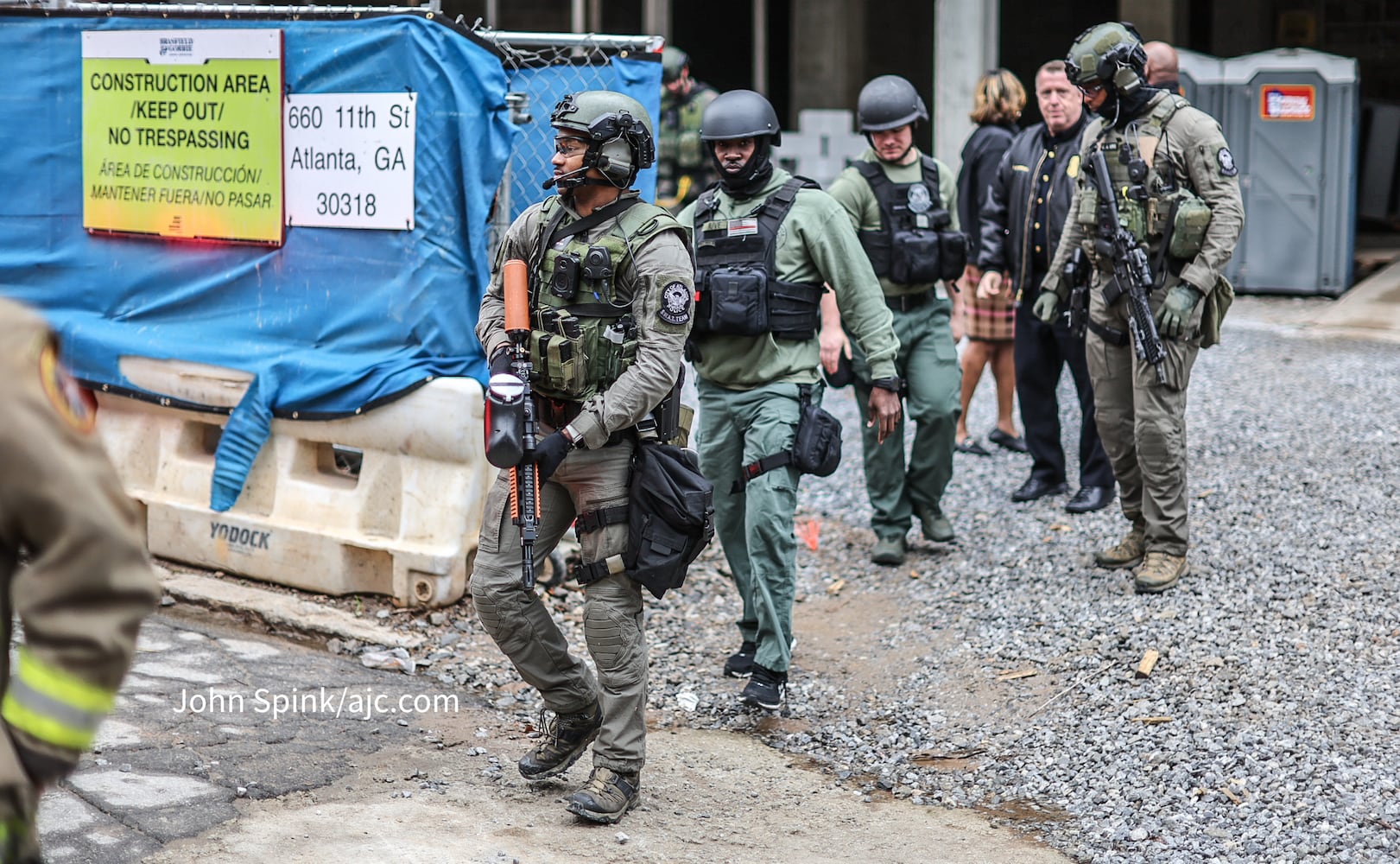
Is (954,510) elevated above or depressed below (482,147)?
below

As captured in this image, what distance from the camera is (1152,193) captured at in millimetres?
5770

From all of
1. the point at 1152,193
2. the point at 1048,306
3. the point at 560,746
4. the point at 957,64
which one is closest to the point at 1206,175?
the point at 1152,193

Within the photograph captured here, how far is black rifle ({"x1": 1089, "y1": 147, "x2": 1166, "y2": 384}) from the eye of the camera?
5723 millimetres

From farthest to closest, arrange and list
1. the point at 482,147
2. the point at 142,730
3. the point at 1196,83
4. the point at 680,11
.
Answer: the point at 680,11
the point at 1196,83
the point at 482,147
the point at 142,730

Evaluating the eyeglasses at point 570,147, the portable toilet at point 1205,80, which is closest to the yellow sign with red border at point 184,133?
the eyeglasses at point 570,147

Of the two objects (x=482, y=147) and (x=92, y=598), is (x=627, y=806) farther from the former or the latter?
(x=482, y=147)

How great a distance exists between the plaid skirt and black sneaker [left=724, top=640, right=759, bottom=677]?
3.19m

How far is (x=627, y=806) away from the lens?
416 cm

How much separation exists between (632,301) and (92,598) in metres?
2.31

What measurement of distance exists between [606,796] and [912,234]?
3321 mm

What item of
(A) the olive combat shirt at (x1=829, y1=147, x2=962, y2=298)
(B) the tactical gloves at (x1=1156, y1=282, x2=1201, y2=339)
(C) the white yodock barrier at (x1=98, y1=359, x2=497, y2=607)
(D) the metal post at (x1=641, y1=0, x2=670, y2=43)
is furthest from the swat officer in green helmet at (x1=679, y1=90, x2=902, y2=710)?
(D) the metal post at (x1=641, y1=0, x2=670, y2=43)

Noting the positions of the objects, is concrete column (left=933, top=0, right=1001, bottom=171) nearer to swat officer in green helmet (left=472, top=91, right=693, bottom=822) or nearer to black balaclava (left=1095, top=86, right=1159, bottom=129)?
black balaclava (left=1095, top=86, right=1159, bottom=129)

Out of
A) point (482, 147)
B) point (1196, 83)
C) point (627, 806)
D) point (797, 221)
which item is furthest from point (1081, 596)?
point (1196, 83)

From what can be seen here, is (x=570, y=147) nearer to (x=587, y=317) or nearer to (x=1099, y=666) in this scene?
(x=587, y=317)
